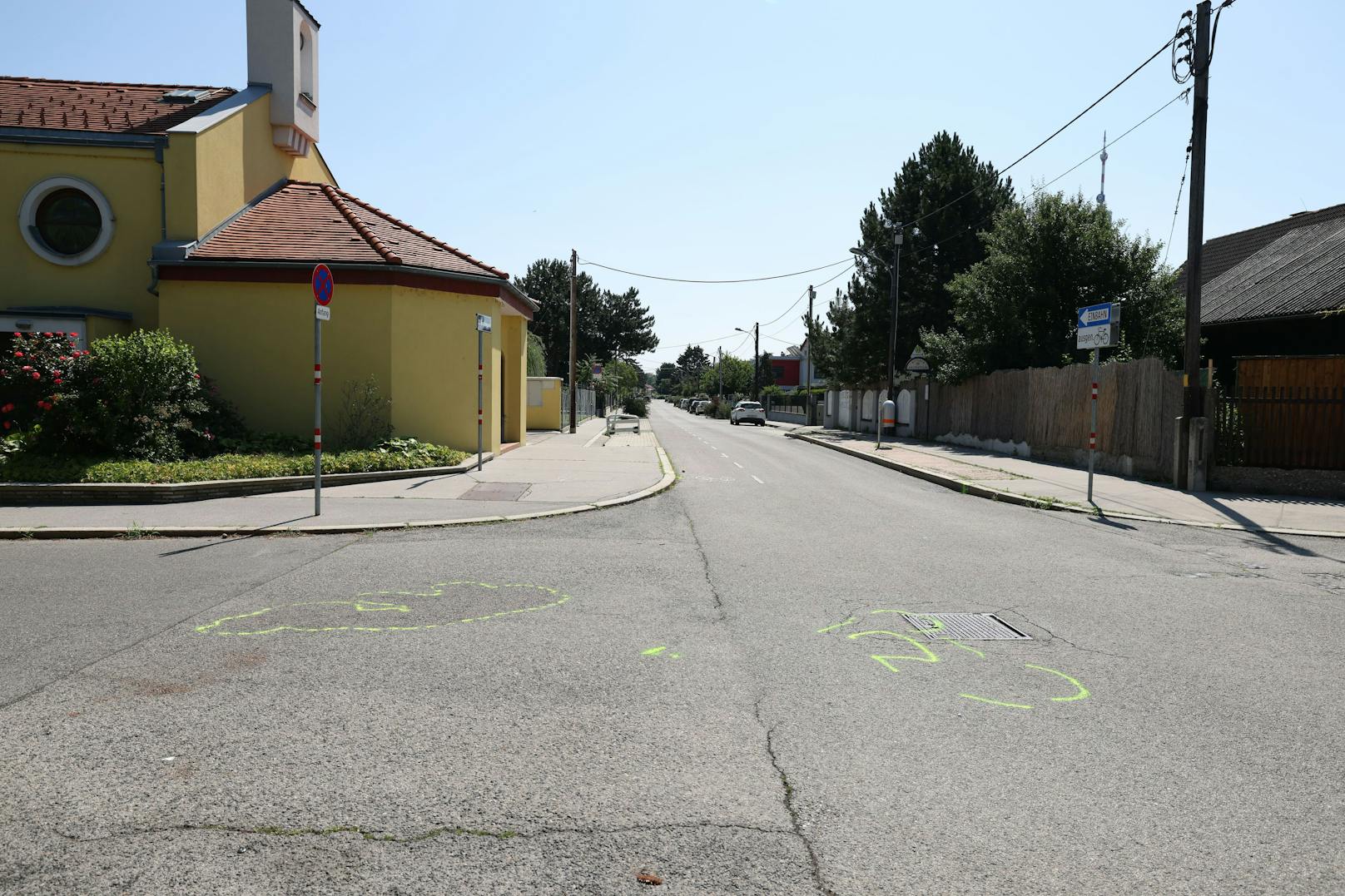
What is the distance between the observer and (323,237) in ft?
56.9

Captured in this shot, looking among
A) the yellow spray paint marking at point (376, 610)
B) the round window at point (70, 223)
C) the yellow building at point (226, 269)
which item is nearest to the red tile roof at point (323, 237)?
the yellow building at point (226, 269)

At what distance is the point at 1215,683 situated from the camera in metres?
5.23

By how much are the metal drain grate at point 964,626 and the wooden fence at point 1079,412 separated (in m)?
12.2

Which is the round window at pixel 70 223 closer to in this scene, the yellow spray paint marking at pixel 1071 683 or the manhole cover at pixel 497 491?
the manhole cover at pixel 497 491

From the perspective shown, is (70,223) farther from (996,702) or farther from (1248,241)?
(1248,241)

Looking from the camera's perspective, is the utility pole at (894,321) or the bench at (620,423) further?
the bench at (620,423)

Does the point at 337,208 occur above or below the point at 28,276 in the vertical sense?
above

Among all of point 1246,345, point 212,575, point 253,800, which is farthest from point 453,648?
point 1246,345

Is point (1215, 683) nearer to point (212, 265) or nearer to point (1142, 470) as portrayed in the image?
point (1142, 470)

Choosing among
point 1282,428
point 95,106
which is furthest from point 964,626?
point 95,106

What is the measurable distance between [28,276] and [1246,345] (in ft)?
91.8

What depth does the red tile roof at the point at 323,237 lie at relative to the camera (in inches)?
646

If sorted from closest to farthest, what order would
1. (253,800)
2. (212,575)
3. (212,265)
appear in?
(253,800), (212,575), (212,265)

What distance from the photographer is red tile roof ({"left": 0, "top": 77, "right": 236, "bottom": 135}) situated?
1756 cm
